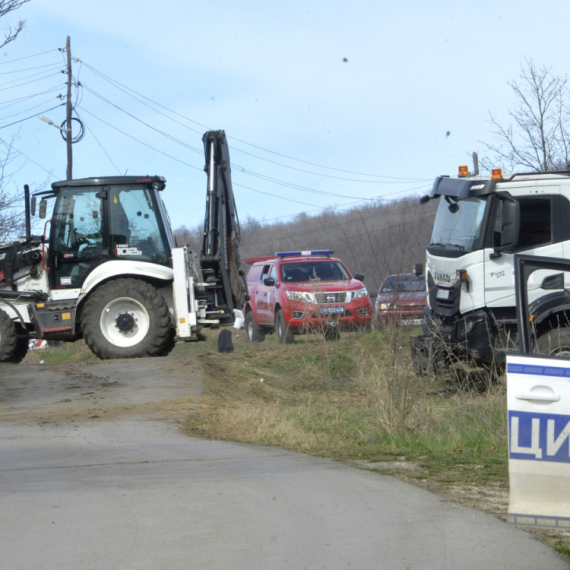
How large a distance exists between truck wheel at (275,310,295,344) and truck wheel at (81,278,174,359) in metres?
4.86

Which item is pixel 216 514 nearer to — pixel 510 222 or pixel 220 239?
pixel 510 222

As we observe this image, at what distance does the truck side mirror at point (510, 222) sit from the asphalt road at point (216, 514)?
490 cm

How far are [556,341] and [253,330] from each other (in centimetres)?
1221

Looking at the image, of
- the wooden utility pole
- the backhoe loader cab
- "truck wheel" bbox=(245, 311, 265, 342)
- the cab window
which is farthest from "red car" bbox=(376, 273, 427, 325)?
the wooden utility pole

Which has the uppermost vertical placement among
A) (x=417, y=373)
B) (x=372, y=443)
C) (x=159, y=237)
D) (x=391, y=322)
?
(x=159, y=237)

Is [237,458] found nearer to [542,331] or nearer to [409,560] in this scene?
[409,560]

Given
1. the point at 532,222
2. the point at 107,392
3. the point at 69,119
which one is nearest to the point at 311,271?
the point at 532,222

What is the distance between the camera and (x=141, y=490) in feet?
18.4

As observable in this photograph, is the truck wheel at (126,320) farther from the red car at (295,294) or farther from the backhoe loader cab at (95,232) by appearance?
the red car at (295,294)

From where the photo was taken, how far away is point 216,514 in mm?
4996

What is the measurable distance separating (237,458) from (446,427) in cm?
258

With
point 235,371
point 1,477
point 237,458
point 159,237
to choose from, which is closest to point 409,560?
point 237,458

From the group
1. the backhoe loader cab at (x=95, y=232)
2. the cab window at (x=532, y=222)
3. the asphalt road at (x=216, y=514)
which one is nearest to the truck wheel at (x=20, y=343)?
the backhoe loader cab at (x=95, y=232)

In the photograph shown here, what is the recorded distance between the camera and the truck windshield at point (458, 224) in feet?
35.6
